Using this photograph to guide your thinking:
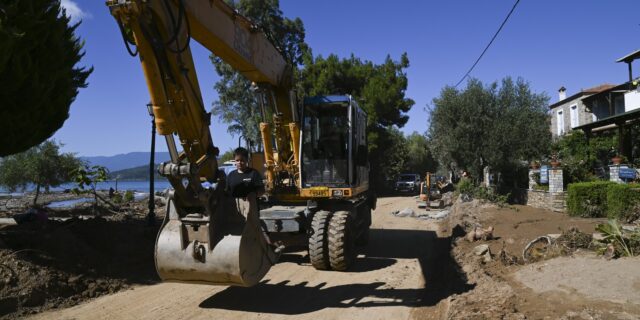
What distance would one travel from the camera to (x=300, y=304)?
6.57 meters

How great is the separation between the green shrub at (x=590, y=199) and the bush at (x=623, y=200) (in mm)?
521

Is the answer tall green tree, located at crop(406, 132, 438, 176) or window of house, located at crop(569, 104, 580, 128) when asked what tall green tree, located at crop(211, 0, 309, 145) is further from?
tall green tree, located at crop(406, 132, 438, 176)

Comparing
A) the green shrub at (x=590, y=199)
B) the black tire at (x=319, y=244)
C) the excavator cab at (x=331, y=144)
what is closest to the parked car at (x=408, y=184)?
the green shrub at (x=590, y=199)

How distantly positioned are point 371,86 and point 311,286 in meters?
28.1

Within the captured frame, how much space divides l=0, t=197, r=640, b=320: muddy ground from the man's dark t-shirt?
5.27ft

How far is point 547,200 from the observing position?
1606 cm

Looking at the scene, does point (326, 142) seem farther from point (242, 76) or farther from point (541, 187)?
point (242, 76)

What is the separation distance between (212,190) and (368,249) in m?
6.15

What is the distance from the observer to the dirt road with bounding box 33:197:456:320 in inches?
242

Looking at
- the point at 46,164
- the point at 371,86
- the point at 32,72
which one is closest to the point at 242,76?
the point at 371,86

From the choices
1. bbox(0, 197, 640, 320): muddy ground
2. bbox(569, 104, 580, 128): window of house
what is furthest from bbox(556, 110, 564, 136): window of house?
bbox(0, 197, 640, 320): muddy ground

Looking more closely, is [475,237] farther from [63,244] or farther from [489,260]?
[63,244]

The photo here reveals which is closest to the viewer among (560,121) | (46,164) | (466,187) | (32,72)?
(32,72)

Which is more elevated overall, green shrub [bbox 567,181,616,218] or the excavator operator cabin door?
the excavator operator cabin door
